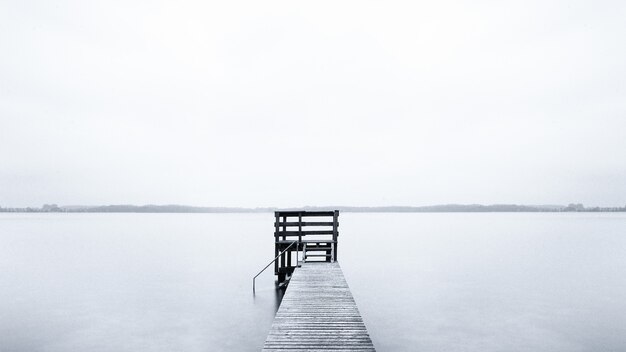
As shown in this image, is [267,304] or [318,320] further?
[267,304]

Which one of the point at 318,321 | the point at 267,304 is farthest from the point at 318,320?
the point at 267,304

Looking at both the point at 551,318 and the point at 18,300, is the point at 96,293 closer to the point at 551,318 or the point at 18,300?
the point at 18,300

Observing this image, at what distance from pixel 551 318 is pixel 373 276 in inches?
555

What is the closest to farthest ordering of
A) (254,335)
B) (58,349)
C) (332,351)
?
(332,351)
(58,349)
(254,335)

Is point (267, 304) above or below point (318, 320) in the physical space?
below

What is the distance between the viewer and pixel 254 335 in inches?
588

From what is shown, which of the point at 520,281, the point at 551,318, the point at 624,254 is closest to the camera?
the point at 551,318

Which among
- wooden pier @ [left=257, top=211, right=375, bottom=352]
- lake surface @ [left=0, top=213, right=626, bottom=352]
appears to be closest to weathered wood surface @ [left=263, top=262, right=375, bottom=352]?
wooden pier @ [left=257, top=211, right=375, bottom=352]

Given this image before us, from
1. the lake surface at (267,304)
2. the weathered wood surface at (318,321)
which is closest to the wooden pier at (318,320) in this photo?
the weathered wood surface at (318,321)

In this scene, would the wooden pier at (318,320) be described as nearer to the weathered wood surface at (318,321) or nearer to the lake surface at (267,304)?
the weathered wood surface at (318,321)

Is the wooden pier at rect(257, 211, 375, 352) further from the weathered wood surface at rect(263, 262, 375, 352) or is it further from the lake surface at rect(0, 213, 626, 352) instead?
the lake surface at rect(0, 213, 626, 352)

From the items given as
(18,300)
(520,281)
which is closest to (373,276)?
(520,281)

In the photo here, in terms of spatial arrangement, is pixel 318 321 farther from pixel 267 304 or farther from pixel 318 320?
pixel 267 304

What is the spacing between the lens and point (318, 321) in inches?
361
